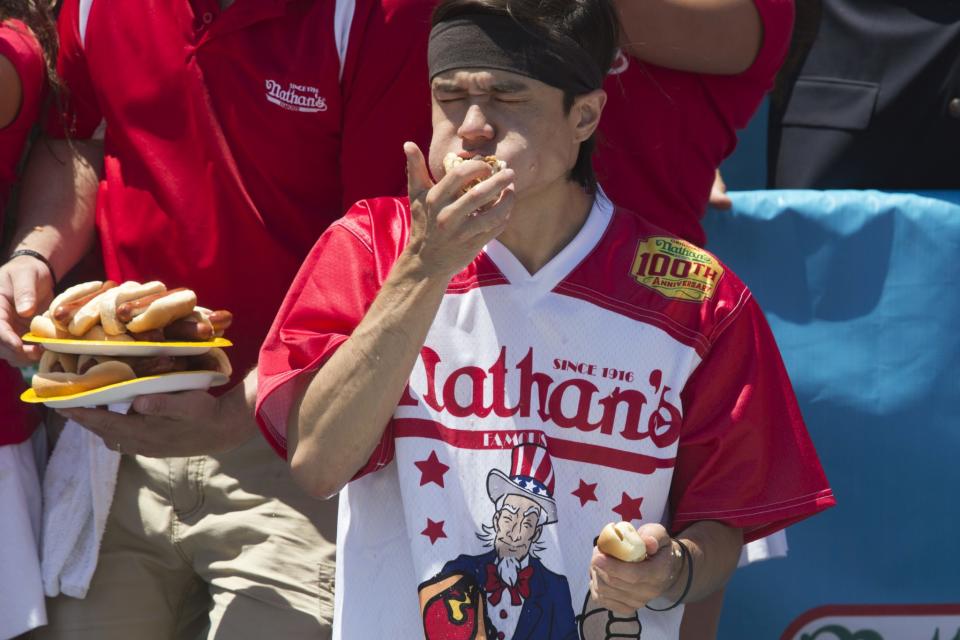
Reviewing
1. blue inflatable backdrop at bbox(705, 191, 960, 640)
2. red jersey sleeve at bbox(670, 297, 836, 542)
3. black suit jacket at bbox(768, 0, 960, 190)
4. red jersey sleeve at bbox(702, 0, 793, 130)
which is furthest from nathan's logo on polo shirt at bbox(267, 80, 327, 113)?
black suit jacket at bbox(768, 0, 960, 190)

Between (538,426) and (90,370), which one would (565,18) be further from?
(90,370)

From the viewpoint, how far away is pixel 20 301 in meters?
2.83

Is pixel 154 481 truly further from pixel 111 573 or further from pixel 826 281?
pixel 826 281

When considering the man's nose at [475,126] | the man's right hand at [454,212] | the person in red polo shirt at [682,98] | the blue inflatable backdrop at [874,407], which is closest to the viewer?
the man's right hand at [454,212]

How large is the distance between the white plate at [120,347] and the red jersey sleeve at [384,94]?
475mm

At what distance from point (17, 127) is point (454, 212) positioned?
1.27 meters

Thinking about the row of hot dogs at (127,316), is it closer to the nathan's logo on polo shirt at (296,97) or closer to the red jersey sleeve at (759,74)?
the nathan's logo on polo shirt at (296,97)

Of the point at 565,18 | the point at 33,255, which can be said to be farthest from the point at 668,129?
Answer: the point at 33,255

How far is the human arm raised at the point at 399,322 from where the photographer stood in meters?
2.20

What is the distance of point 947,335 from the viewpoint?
3.29 metres

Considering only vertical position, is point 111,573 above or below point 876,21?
below

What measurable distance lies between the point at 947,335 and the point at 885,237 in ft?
0.86

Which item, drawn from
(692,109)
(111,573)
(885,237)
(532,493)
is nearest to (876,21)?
(885,237)

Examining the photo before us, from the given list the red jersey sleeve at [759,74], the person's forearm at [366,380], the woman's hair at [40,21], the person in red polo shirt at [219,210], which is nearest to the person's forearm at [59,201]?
the person in red polo shirt at [219,210]
